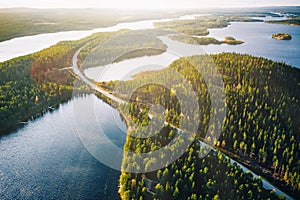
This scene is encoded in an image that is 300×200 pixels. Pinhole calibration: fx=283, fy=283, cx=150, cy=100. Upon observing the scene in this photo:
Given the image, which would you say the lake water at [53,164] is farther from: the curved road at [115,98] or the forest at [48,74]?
the curved road at [115,98]

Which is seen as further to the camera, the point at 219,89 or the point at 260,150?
the point at 219,89

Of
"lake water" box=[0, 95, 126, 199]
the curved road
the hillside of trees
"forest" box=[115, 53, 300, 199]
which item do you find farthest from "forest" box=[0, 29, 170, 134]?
"forest" box=[115, 53, 300, 199]

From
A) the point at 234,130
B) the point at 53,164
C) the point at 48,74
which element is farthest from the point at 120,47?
the point at 53,164

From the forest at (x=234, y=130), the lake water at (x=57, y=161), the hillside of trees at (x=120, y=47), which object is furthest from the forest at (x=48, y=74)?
the forest at (x=234, y=130)

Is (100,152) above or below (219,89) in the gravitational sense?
below

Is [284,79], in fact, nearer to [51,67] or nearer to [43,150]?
[43,150]

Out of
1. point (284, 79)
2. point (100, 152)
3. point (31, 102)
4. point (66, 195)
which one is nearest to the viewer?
point (66, 195)

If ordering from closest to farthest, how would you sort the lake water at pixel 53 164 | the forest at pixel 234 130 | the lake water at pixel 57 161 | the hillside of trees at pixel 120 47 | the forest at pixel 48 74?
the forest at pixel 234 130 < the lake water at pixel 53 164 < the lake water at pixel 57 161 < the forest at pixel 48 74 < the hillside of trees at pixel 120 47

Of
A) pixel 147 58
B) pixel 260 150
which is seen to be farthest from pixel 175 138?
pixel 147 58

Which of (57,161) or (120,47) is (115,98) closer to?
(57,161)
